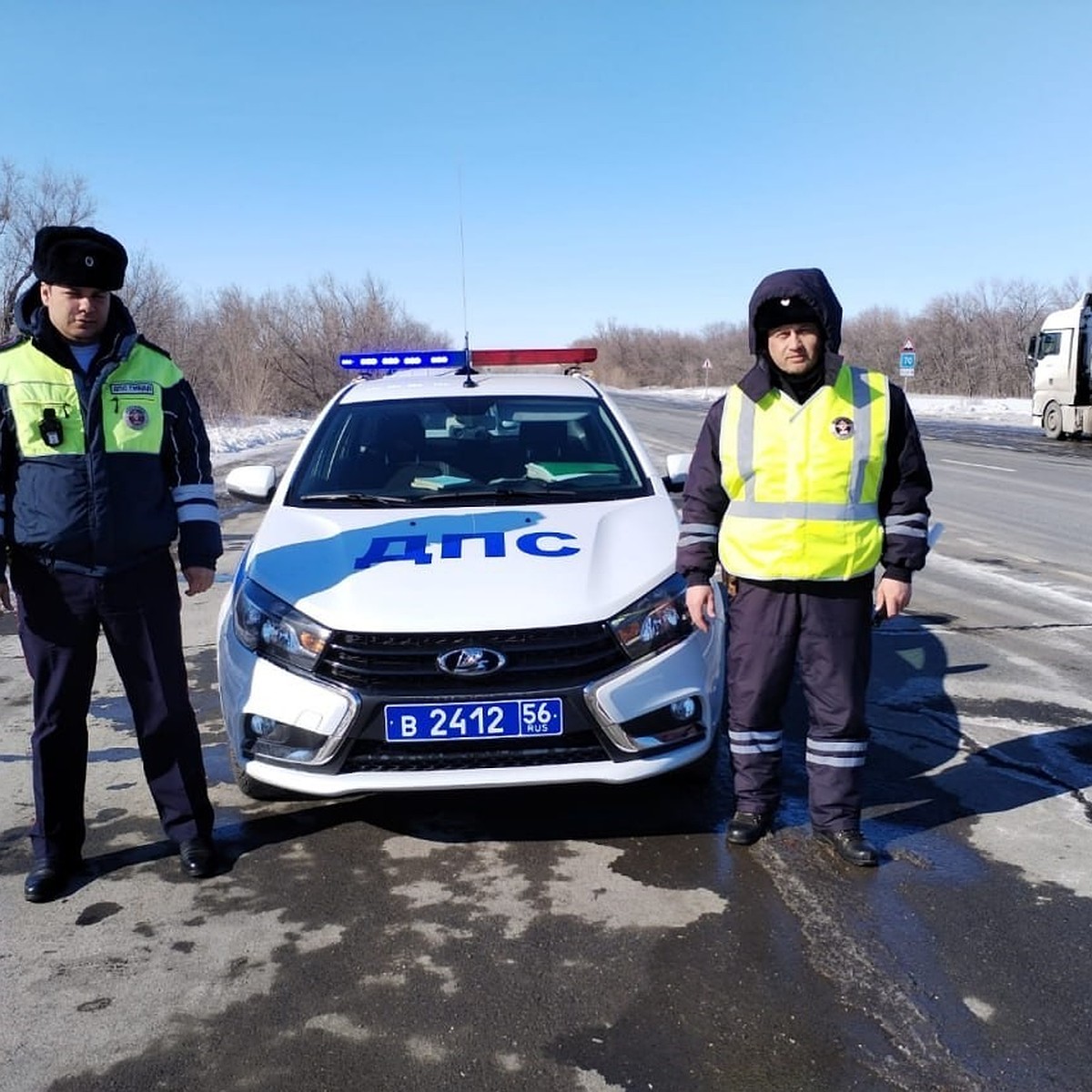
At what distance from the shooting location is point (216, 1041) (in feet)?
8.18

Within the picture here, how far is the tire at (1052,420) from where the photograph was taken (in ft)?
80.5

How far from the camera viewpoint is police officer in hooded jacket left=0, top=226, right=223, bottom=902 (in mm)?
3135

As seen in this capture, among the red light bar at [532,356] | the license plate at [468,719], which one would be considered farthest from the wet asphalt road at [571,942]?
the red light bar at [532,356]

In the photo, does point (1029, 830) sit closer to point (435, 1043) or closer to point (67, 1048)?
point (435, 1043)

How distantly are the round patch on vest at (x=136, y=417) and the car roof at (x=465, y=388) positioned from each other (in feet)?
6.59

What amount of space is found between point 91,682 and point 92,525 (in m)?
0.53

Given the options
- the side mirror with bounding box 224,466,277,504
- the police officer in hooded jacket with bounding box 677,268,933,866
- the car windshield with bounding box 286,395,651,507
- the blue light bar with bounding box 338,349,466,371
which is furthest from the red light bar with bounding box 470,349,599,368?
the police officer in hooded jacket with bounding box 677,268,933,866

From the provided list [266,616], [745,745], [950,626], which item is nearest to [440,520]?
[266,616]

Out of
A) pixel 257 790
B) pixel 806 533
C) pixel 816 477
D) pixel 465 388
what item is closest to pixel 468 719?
pixel 257 790

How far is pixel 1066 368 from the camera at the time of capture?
934 inches

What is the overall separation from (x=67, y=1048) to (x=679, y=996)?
1474mm

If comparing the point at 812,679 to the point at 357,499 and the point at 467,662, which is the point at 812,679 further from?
the point at 357,499

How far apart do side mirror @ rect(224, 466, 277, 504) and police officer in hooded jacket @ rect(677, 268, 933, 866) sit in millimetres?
2029

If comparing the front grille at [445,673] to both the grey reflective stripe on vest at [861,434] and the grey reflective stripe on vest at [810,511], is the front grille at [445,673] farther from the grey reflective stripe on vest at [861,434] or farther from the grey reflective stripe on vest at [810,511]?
the grey reflective stripe on vest at [861,434]
